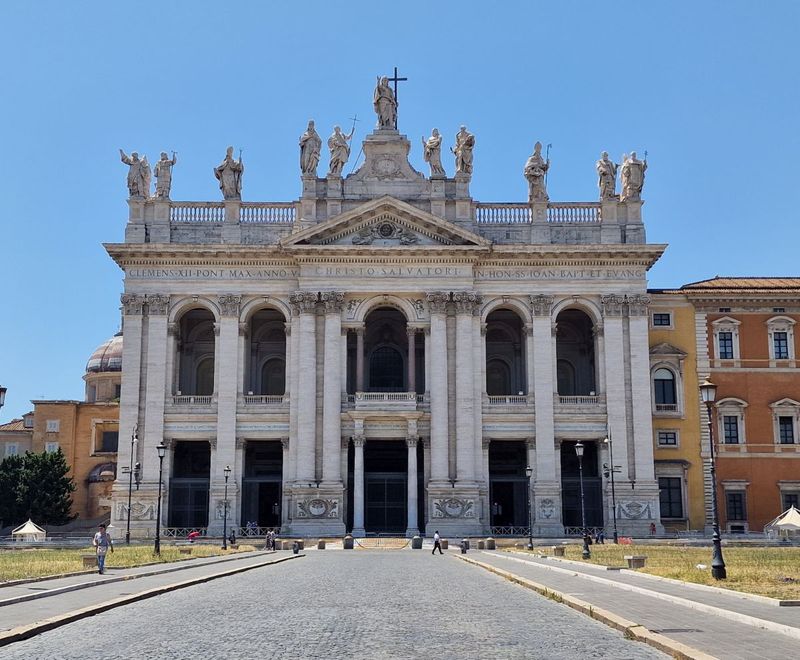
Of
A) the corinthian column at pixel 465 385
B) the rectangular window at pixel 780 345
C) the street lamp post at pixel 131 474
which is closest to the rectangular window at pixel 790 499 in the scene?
the rectangular window at pixel 780 345

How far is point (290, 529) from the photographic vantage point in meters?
58.5

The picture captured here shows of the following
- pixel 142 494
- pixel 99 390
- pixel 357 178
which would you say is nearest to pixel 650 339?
pixel 357 178

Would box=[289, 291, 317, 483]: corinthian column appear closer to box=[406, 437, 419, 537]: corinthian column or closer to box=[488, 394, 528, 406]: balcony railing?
box=[406, 437, 419, 537]: corinthian column

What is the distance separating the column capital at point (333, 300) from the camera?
60.9m

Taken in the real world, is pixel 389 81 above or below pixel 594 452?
above

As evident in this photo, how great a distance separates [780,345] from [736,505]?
33.5ft

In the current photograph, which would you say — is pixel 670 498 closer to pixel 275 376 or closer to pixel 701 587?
pixel 275 376

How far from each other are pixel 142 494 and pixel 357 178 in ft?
73.4

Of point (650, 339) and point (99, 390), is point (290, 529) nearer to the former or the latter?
point (650, 339)

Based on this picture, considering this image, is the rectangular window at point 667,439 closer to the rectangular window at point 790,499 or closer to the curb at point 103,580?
the rectangular window at point 790,499

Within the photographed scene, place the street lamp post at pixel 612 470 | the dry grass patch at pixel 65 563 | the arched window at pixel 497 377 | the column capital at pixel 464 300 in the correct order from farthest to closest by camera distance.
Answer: the arched window at pixel 497 377 < the column capital at pixel 464 300 < the street lamp post at pixel 612 470 < the dry grass patch at pixel 65 563

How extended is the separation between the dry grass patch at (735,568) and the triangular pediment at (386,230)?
77.9 ft

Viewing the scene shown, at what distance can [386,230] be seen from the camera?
202ft

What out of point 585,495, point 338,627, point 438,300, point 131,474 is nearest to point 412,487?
point 585,495
